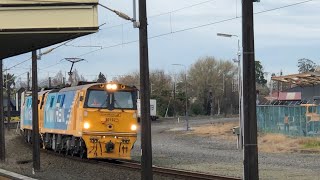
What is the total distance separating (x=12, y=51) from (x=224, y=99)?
106m

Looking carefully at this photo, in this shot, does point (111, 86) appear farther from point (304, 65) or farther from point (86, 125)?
point (304, 65)

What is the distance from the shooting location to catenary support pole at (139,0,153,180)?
568 inches

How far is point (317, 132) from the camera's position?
1555 inches

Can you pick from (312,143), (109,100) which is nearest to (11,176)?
(109,100)

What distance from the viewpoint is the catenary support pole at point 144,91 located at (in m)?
14.4

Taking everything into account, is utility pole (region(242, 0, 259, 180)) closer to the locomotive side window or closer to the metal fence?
the locomotive side window

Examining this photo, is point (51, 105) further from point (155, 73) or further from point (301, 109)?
point (155, 73)

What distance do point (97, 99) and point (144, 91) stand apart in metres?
7.89

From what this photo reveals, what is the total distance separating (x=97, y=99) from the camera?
22078 mm

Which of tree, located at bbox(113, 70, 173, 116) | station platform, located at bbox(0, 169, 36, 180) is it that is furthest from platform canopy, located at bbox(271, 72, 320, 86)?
tree, located at bbox(113, 70, 173, 116)

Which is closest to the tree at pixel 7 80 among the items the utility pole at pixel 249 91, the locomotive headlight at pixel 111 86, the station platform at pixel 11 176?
the locomotive headlight at pixel 111 86

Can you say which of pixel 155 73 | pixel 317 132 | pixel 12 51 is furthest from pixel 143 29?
pixel 155 73

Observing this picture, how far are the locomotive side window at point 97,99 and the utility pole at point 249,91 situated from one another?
13.3 m

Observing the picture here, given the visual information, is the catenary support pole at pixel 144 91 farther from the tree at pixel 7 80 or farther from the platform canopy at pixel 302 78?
the tree at pixel 7 80
